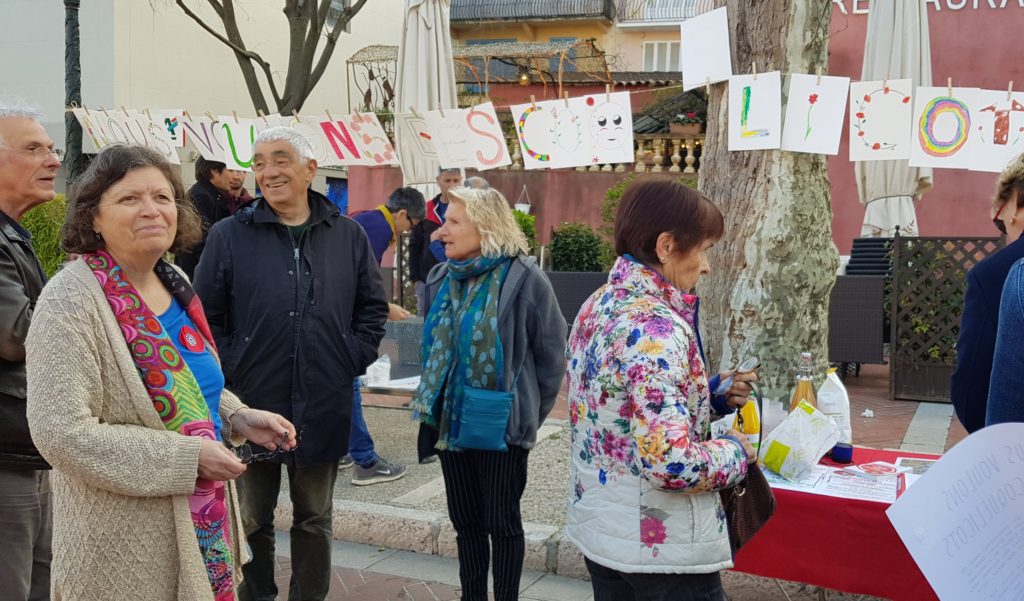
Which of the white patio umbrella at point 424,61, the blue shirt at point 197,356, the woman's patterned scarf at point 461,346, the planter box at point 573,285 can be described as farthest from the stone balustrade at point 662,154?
the blue shirt at point 197,356

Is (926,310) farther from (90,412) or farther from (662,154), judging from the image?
(90,412)

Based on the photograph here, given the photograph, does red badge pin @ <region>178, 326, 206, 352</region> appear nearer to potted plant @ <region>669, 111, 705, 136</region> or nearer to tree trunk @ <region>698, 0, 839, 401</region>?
tree trunk @ <region>698, 0, 839, 401</region>

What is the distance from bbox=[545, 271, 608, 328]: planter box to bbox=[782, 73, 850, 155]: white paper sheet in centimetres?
522

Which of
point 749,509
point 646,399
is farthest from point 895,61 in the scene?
point 646,399

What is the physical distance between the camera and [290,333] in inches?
137

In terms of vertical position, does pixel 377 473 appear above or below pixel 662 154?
below

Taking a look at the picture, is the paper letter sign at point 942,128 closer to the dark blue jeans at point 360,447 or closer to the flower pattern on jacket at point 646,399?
the flower pattern on jacket at point 646,399

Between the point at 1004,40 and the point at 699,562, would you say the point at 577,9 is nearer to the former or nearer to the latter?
the point at 1004,40

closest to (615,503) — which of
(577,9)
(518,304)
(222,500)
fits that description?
(222,500)

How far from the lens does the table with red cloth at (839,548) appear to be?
115 inches

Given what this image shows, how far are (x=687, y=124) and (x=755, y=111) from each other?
34.8 feet

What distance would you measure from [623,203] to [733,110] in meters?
2.42

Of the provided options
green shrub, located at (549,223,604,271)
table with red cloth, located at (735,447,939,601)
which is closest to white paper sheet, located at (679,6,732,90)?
table with red cloth, located at (735,447,939,601)

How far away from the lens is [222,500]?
2.27m
